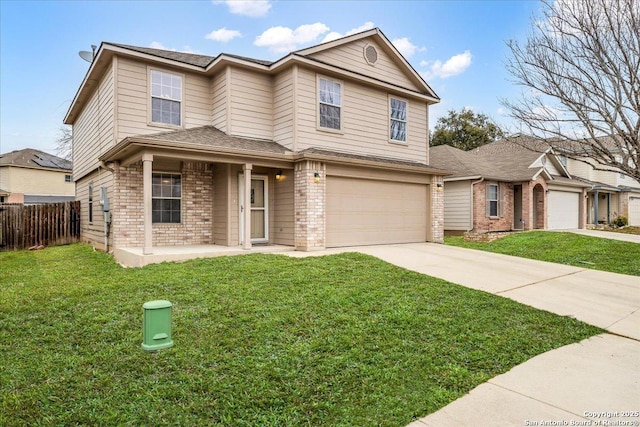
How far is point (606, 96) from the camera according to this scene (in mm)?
8953

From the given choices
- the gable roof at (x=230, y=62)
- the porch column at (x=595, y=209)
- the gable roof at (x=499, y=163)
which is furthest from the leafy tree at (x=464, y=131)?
the gable roof at (x=230, y=62)

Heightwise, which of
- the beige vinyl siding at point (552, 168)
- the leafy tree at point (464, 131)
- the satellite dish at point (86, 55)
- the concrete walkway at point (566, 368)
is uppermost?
the leafy tree at point (464, 131)

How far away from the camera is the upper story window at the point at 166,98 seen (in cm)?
1030

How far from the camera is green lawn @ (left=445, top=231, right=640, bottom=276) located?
981 centimetres

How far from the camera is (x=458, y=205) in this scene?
58.9ft

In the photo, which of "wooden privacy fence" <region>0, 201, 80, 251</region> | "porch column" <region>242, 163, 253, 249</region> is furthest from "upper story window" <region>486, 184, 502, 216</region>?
"wooden privacy fence" <region>0, 201, 80, 251</region>

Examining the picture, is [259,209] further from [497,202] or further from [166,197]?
[497,202]

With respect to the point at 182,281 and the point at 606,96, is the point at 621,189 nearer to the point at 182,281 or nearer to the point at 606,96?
the point at 606,96

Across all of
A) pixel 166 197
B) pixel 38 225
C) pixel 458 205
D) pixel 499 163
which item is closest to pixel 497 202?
pixel 458 205

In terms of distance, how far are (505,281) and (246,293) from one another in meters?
4.76

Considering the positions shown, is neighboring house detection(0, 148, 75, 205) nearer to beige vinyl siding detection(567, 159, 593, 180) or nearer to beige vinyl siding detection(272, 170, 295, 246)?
beige vinyl siding detection(272, 170, 295, 246)

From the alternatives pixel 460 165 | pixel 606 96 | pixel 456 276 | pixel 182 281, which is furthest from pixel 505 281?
pixel 460 165

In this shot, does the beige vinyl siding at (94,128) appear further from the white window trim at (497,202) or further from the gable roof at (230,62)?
the white window trim at (497,202)

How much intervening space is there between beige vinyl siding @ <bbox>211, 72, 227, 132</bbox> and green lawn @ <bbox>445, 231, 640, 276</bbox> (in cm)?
886
